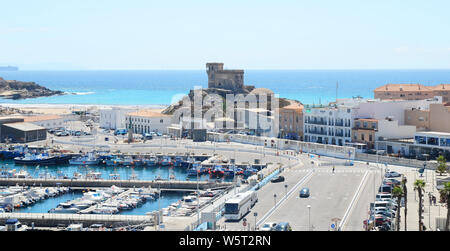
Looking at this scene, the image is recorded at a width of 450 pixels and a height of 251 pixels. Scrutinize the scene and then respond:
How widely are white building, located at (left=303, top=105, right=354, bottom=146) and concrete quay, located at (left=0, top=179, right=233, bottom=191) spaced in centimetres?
1469

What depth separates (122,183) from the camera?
44.7 m

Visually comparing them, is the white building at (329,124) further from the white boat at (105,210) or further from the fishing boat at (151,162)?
the white boat at (105,210)

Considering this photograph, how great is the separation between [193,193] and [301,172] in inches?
296

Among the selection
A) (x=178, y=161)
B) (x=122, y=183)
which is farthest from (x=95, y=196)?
(x=178, y=161)

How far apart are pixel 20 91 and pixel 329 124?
121250mm

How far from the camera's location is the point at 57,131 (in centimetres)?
7219

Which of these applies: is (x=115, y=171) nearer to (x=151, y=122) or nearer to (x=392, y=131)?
(x=151, y=122)

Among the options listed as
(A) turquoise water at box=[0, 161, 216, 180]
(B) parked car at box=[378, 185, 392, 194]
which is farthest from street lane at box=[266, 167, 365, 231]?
(A) turquoise water at box=[0, 161, 216, 180]

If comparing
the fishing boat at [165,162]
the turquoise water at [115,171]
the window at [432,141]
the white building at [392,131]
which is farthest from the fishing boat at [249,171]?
the window at [432,141]

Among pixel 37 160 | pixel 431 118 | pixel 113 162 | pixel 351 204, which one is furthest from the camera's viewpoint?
pixel 37 160

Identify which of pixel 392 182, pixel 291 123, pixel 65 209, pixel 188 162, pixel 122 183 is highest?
pixel 291 123

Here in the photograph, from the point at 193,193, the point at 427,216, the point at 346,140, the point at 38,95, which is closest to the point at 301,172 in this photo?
the point at 193,193
